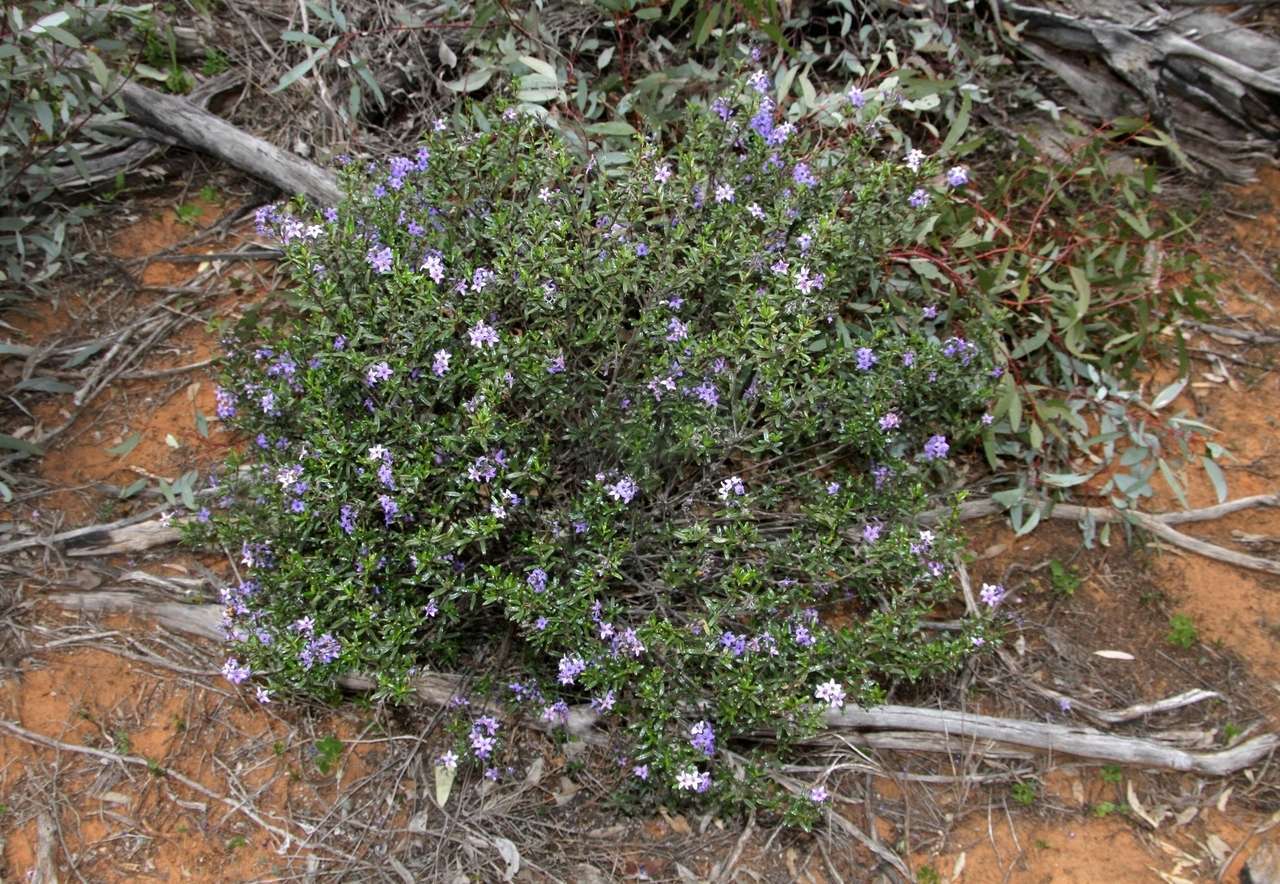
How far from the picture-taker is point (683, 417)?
2.87 m

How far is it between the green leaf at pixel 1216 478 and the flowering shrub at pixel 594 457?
84 centimetres

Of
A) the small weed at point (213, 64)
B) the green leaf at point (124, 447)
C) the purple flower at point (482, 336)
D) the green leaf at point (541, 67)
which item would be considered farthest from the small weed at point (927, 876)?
the small weed at point (213, 64)

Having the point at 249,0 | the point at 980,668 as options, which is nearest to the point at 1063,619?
the point at 980,668

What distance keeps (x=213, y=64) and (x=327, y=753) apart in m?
2.84

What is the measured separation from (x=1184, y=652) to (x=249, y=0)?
4248 millimetres

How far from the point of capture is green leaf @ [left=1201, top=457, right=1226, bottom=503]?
3502mm

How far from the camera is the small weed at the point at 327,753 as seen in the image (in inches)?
113

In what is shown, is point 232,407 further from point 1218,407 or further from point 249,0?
point 1218,407

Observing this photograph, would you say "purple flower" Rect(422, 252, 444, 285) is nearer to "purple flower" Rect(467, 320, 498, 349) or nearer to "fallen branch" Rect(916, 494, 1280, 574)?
"purple flower" Rect(467, 320, 498, 349)

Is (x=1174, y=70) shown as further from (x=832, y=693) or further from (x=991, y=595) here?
(x=832, y=693)

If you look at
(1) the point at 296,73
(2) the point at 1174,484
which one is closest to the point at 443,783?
(2) the point at 1174,484

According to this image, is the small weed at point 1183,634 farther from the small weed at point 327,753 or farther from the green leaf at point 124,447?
the green leaf at point 124,447

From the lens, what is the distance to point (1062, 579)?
132 inches

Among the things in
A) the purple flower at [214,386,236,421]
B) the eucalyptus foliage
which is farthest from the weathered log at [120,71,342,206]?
the purple flower at [214,386,236,421]
